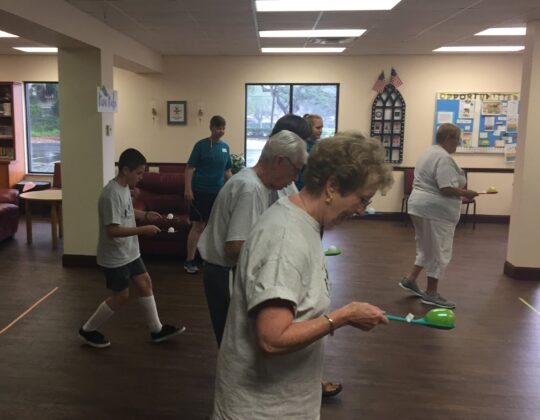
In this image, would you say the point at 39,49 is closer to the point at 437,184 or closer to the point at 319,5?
the point at 319,5

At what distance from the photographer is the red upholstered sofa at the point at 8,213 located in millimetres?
6027

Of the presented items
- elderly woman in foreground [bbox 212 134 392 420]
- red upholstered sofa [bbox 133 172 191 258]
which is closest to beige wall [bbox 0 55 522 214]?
red upholstered sofa [bbox 133 172 191 258]

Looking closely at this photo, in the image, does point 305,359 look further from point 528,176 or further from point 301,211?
point 528,176

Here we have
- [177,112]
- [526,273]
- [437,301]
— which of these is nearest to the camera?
[437,301]

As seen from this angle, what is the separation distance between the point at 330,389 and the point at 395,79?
639 cm

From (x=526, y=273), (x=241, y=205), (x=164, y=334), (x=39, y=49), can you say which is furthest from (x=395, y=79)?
(x=241, y=205)

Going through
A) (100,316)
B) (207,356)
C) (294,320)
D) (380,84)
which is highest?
(380,84)

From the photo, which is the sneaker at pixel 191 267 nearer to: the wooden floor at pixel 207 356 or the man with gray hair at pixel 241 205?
the wooden floor at pixel 207 356

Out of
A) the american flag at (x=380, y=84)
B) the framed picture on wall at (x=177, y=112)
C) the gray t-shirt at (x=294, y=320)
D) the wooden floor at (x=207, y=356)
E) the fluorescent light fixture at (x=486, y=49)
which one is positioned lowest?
the wooden floor at (x=207, y=356)

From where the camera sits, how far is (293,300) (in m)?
1.04

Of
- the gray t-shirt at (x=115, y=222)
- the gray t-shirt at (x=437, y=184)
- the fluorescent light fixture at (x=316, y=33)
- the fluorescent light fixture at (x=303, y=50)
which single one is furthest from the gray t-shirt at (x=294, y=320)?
the fluorescent light fixture at (x=303, y=50)

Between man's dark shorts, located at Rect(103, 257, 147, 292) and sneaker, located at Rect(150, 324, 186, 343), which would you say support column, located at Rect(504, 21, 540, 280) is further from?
man's dark shorts, located at Rect(103, 257, 147, 292)

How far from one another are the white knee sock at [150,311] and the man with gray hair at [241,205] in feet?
3.97

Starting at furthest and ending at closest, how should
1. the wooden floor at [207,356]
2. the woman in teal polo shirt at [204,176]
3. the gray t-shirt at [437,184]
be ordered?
the woman in teal polo shirt at [204,176]
the gray t-shirt at [437,184]
the wooden floor at [207,356]
